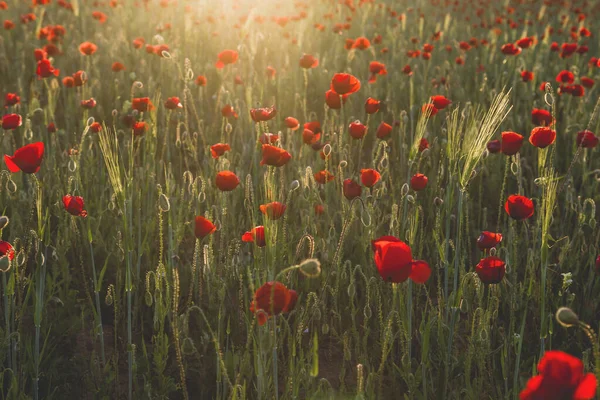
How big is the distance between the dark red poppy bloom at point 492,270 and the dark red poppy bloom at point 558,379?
0.73 metres

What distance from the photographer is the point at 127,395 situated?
5.95ft

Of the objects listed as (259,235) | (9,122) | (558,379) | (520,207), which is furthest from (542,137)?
(9,122)

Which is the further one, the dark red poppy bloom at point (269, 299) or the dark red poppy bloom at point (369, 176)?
the dark red poppy bloom at point (369, 176)

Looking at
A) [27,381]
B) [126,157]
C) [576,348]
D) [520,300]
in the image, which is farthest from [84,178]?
[576,348]

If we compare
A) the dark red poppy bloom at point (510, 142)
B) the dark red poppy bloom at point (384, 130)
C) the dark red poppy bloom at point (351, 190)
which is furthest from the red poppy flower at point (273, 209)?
the dark red poppy bloom at point (384, 130)

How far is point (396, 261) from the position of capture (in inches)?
52.9

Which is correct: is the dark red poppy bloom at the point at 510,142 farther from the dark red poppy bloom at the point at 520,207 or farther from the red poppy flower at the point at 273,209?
the red poppy flower at the point at 273,209

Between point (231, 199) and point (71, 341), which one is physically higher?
point (231, 199)

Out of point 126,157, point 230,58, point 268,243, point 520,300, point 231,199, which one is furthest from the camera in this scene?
point 126,157

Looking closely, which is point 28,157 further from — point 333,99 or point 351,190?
point 333,99

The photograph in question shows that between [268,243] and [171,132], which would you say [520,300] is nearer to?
[268,243]

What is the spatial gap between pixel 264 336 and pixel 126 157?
1839mm

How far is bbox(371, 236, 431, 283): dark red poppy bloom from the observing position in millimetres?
1337

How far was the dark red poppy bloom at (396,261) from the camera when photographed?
1.34 m
